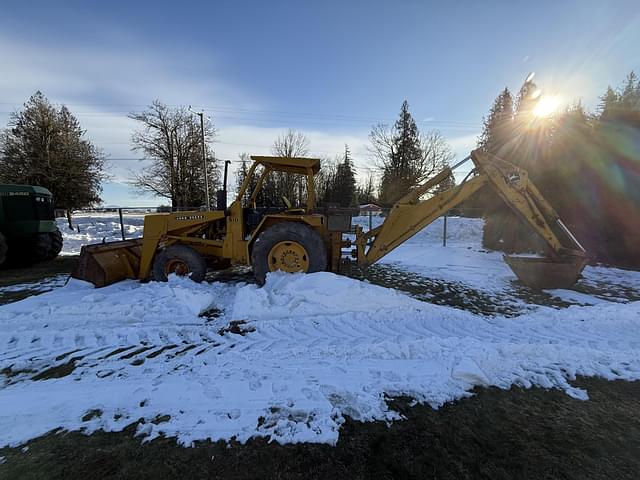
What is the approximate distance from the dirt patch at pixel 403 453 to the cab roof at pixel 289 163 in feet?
15.3

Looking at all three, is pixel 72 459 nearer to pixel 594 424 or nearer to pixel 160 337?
pixel 160 337

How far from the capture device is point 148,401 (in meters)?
2.54

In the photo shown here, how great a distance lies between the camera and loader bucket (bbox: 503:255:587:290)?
5.97 meters

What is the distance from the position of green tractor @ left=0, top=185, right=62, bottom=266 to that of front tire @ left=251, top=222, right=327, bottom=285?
8.59 m

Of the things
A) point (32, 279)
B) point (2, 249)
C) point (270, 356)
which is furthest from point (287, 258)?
point (2, 249)

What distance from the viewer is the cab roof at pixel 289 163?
19.3 ft

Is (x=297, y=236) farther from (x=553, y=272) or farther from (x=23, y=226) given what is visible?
(x=23, y=226)

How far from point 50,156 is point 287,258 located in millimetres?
22160

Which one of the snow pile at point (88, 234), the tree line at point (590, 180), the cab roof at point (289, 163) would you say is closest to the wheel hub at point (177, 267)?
the cab roof at point (289, 163)

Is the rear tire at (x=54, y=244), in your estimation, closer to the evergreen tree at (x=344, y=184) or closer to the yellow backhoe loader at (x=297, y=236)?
the yellow backhoe loader at (x=297, y=236)

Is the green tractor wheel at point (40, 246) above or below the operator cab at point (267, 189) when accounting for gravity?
below

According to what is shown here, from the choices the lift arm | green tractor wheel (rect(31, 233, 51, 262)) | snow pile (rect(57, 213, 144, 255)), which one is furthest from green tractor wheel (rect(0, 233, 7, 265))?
the lift arm

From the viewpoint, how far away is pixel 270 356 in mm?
3271

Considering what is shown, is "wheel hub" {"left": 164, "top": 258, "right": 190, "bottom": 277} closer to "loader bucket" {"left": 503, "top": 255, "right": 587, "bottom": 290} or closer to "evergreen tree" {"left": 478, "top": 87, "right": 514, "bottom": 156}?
"loader bucket" {"left": 503, "top": 255, "right": 587, "bottom": 290}
